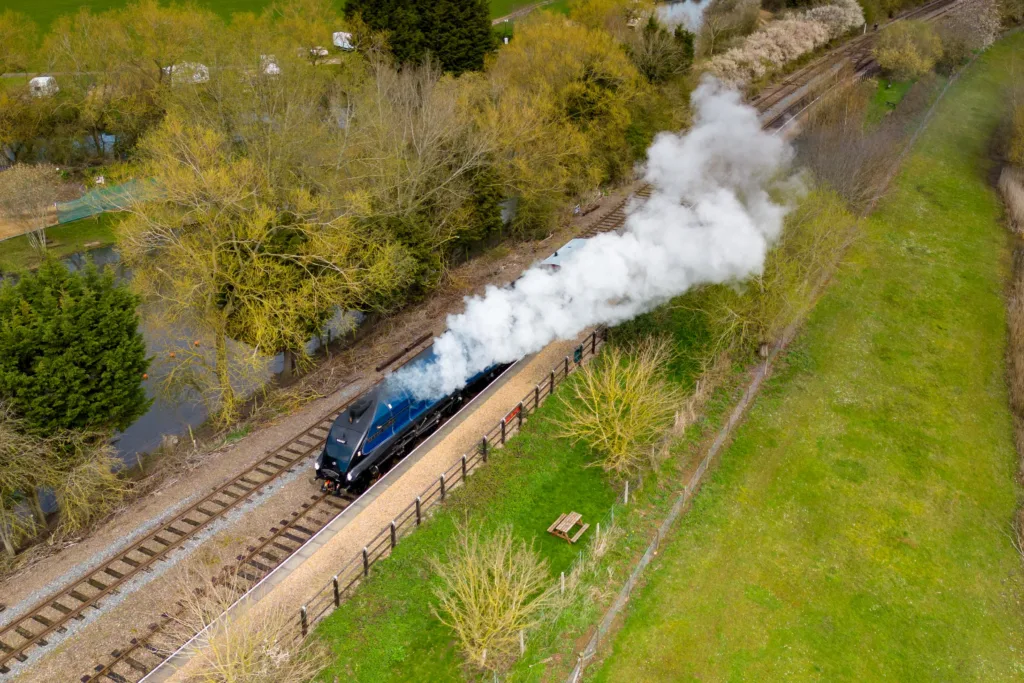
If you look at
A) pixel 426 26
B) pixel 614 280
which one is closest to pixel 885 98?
pixel 426 26

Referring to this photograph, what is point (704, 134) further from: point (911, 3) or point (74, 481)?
point (911, 3)

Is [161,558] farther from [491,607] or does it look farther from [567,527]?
[567,527]

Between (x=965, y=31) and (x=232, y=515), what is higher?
(x=965, y=31)

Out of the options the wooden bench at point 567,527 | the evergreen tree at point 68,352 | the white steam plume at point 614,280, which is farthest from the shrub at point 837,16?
the evergreen tree at point 68,352

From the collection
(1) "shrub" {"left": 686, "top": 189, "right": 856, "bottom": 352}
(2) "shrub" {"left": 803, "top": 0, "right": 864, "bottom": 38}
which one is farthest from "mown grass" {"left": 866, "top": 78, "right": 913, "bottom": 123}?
(1) "shrub" {"left": 686, "top": 189, "right": 856, "bottom": 352}

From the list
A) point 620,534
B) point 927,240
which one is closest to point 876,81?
point 927,240

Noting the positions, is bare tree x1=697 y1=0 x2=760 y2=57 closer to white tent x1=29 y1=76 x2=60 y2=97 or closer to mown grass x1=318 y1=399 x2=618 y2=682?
mown grass x1=318 y1=399 x2=618 y2=682
